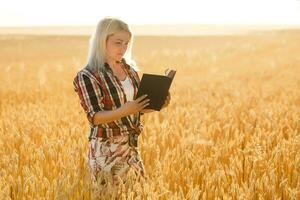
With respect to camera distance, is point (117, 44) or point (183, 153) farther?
point (183, 153)

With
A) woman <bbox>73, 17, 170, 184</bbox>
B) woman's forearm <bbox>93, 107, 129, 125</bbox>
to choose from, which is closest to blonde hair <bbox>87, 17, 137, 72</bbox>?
woman <bbox>73, 17, 170, 184</bbox>

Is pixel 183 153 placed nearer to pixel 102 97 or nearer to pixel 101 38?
pixel 102 97

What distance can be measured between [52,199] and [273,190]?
3.71 feet

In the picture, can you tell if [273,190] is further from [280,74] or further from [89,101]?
[280,74]

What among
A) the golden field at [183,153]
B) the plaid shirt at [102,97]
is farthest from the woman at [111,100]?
the golden field at [183,153]

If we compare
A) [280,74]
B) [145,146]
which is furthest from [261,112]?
[280,74]

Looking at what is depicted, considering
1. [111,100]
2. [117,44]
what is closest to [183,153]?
[111,100]

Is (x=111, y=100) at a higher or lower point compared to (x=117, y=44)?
lower

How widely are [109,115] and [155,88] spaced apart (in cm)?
27

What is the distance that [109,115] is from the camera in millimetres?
2766

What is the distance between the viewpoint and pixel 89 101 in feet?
9.27

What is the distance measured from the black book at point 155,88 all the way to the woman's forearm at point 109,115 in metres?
0.13

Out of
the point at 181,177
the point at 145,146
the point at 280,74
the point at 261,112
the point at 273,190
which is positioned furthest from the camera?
the point at 280,74

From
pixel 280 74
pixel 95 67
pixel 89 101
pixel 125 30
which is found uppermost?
pixel 125 30
